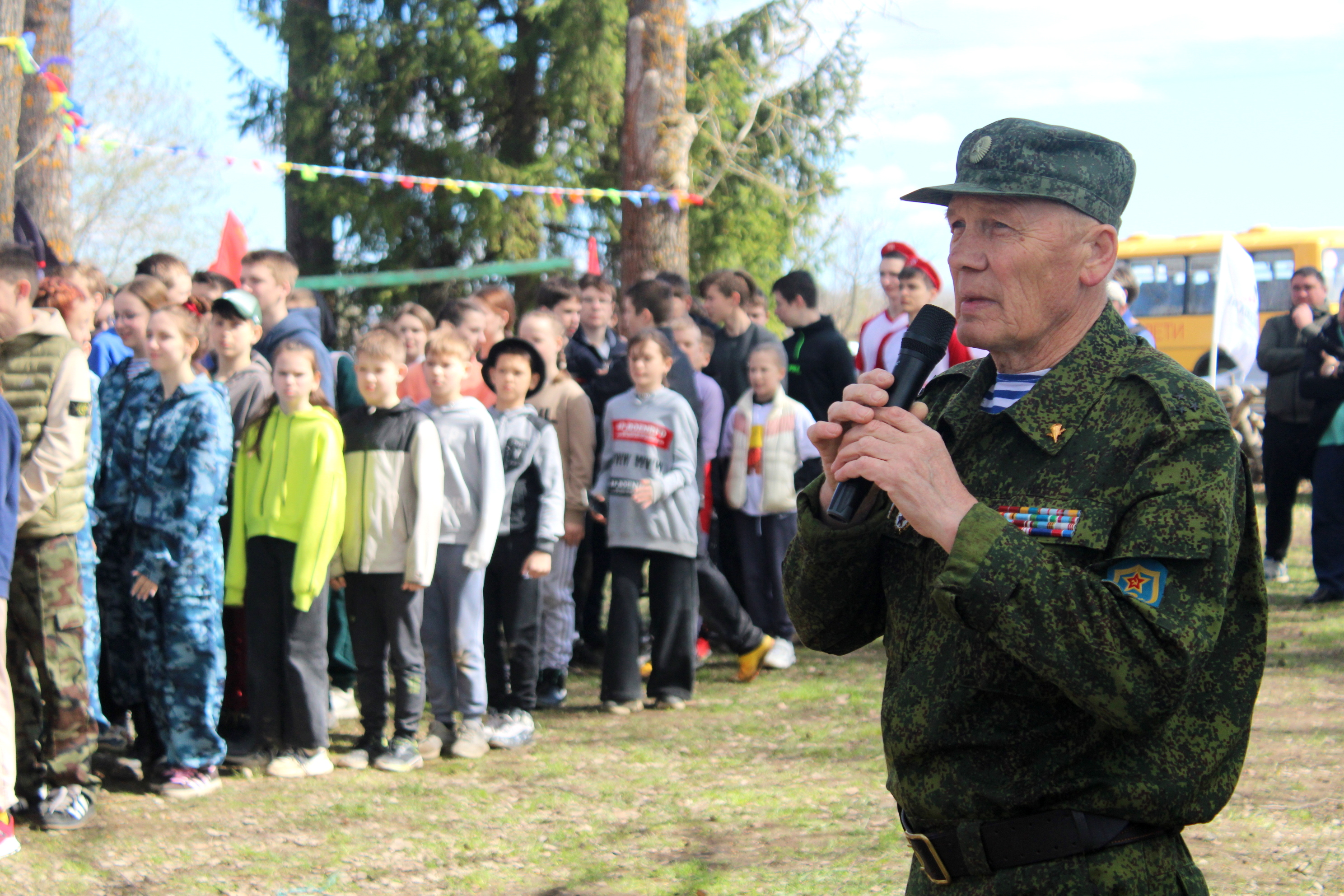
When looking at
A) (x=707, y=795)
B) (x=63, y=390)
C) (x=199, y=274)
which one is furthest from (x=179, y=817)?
(x=199, y=274)

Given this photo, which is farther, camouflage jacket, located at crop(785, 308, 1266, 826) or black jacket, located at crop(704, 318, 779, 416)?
black jacket, located at crop(704, 318, 779, 416)

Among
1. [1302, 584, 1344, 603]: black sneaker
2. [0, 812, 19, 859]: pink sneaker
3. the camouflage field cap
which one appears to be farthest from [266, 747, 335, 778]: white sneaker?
[1302, 584, 1344, 603]: black sneaker

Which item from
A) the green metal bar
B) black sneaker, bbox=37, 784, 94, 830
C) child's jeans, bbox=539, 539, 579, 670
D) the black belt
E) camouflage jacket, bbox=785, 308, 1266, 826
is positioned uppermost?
the green metal bar

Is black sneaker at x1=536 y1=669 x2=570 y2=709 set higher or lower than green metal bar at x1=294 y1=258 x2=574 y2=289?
lower

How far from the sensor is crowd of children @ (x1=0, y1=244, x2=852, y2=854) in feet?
16.2

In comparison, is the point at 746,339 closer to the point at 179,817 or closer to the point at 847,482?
the point at 179,817

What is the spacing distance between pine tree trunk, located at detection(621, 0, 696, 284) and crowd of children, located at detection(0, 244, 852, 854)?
376cm

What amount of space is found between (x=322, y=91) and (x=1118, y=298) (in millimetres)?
12354

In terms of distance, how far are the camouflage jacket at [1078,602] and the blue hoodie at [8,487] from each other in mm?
3372

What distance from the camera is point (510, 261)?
17.4 meters

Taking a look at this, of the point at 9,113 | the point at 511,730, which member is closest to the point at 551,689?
the point at 511,730

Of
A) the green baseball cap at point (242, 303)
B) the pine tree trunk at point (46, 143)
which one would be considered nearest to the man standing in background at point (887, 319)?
the green baseball cap at point (242, 303)

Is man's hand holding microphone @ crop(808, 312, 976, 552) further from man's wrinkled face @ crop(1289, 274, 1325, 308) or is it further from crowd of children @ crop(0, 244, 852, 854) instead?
man's wrinkled face @ crop(1289, 274, 1325, 308)

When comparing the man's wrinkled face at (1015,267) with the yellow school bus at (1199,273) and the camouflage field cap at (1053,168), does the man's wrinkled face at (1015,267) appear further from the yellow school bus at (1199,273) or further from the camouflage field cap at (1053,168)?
the yellow school bus at (1199,273)
